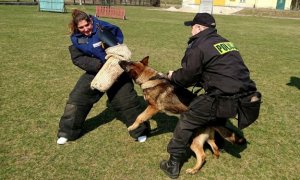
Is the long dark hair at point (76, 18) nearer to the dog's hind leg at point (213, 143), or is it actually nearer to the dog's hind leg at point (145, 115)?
the dog's hind leg at point (145, 115)

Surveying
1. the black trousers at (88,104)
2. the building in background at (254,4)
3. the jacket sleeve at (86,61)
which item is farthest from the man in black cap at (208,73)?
the building in background at (254,4)

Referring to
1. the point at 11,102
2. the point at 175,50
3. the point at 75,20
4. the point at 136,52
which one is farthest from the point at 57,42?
the point at 75,20

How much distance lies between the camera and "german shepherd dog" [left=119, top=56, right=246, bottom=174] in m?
4.47

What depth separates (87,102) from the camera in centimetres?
512

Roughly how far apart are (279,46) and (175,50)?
6518mm

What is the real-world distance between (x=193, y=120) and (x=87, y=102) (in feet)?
6.20

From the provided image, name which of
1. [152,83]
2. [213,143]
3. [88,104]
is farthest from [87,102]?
[213,143]

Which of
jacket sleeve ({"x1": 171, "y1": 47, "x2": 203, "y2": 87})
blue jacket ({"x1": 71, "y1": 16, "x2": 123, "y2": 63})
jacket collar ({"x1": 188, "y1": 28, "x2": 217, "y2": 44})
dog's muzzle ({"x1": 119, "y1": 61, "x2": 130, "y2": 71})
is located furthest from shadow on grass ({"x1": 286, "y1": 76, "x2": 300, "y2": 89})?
blue jacket ({"x1": 71, "y1": 16, "x2": 123, "y2": 63})

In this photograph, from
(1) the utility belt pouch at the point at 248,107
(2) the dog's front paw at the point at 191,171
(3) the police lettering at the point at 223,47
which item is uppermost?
(3) the police lettering at the point at 223,47

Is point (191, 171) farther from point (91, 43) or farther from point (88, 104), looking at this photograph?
point (91, 43)

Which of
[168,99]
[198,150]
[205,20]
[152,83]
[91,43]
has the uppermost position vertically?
[205,20]

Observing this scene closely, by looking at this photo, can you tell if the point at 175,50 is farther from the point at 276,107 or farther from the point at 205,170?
the point at 205,170

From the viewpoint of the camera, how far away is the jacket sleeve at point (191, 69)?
3.83 metres

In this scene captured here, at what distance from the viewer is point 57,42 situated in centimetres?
1351
